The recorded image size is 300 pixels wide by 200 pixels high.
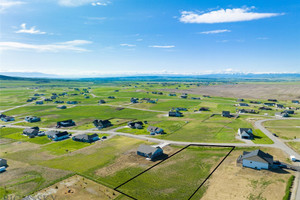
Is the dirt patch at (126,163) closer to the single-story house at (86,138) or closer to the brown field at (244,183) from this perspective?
the brown field at (244,183)

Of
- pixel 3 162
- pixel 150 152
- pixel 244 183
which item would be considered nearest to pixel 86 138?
pixel 3 162

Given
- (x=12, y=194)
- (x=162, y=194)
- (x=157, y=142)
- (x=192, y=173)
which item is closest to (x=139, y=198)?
(x=162, y=194)

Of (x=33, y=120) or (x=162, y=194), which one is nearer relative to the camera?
(x=162, y=194)

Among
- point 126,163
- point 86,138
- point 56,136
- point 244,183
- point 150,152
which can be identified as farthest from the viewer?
point 56,136

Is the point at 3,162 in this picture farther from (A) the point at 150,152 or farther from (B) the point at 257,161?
(B) the point at 257,161

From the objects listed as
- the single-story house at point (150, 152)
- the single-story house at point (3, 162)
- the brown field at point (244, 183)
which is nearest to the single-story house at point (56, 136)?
the single-story house at point (3, 162)

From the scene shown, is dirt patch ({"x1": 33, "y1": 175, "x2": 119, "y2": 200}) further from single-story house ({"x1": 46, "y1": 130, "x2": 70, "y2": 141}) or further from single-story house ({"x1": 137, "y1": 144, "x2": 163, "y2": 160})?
single-story house ({"x1": 46, "y1": 130, "x2": 70, "y2": 141})

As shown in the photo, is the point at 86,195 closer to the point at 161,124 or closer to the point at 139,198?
the point at 139,198
